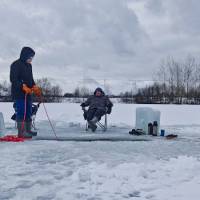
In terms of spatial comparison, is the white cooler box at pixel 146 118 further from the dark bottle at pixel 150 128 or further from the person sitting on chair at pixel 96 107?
the person sitting on chair at pixel 96 107

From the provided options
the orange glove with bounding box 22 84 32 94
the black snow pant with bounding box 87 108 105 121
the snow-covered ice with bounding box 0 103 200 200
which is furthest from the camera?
the black snow pant with bounding box 87 108 105 121

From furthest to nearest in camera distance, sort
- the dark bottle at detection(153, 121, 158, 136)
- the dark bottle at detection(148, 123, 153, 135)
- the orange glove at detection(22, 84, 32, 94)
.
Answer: the dark bottle at detection(148, 123, 153, 135), the dark bottle at detection(153, 121, 158, 136), the orange glove at detection(22, 84, 32, 94)

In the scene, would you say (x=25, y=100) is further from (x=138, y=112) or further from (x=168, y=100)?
(x=168, y=100)

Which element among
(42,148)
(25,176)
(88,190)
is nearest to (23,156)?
(42,148)

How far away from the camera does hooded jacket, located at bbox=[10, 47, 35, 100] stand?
7.37m

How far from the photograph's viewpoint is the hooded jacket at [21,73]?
290 inches

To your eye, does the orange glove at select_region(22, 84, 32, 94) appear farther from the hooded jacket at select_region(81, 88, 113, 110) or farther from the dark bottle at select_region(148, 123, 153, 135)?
the dark bottle at select_region(148, 123, 153, 135)

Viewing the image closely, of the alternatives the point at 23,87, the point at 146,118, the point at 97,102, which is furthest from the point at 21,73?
the point at 146,118

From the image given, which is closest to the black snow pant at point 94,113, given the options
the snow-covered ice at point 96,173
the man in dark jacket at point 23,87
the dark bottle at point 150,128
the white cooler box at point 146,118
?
the white cooler box at point 146,118

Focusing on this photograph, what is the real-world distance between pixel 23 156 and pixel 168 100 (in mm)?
29311

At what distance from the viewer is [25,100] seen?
24.4ft

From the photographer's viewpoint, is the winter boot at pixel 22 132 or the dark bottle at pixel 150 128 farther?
the dark bottle at pixel 150 128

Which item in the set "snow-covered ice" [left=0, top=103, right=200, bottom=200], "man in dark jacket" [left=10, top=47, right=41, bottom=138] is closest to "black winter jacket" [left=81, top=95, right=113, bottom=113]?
"man in dark jacket" [left=10, top=47, right=41, bottom=138]

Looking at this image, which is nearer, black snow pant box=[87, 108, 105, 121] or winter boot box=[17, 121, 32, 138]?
winter boot box=[17, 121, 32, 138]
